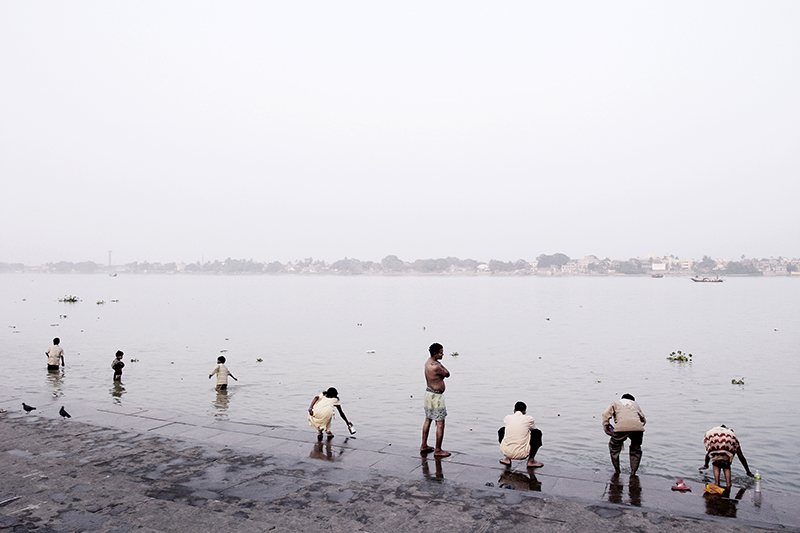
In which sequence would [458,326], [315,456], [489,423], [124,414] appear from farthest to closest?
[458,326] → [489,423] → [124,414] → [315,456]

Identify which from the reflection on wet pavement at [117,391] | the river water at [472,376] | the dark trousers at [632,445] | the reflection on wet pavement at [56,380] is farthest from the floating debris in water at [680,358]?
the reflection on wet pavement at [56,380]

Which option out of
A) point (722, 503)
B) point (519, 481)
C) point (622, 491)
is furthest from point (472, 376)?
point (722, 503)

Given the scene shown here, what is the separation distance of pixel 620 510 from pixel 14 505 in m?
8.67

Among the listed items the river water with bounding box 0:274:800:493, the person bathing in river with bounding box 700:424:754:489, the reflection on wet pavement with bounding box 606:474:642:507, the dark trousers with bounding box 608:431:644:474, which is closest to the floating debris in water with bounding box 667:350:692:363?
the river water with bounding box 0:274:800:493

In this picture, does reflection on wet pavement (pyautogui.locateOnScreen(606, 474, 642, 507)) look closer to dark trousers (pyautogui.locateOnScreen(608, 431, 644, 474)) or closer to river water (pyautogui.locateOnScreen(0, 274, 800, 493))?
dark trousers (pyautogui.locateOnScreen(608, 431, 644, 474))

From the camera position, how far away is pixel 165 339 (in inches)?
1459

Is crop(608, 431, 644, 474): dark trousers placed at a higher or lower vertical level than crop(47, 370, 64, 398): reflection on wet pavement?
higher

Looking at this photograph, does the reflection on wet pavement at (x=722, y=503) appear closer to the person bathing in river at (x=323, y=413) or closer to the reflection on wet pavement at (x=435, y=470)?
the reflection on wet pavement at (x=435, y=470)

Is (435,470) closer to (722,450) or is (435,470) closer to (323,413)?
(323,413)

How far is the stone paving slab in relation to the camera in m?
7.38

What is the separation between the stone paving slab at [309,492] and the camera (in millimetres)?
7379

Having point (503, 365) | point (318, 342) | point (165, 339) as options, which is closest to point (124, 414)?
point (503, 365)

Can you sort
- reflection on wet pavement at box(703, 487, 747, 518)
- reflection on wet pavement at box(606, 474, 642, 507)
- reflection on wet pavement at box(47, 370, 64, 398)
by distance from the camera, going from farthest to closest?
1. reflection on wet pavement at box(47, 370, 64, 398)
2. reflection on wet pavement at box(606, 474, 642, 507)
3. reflection on wet pavement at box(703, 487, 747, 518)

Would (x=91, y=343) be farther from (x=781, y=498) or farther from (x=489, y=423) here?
(x=781, y=498)
